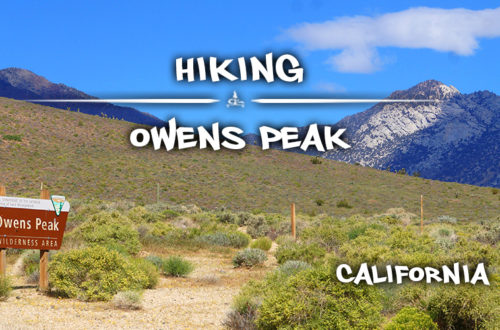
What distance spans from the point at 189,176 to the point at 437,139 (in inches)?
5416

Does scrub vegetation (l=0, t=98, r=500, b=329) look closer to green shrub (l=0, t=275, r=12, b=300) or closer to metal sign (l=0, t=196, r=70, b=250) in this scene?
green shrub (l=0, t=275, r=12, b=300)

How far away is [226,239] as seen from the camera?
22.8 m

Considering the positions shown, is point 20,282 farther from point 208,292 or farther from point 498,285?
point 498,285

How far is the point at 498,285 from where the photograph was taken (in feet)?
30.2

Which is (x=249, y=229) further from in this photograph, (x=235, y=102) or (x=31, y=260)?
(x=235, y=102)

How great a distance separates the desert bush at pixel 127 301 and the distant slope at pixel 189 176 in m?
36.5

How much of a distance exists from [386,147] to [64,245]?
167 meters

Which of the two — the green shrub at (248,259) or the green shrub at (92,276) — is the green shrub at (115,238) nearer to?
the green shrub at (248,259)

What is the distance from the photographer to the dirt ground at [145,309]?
9.79m

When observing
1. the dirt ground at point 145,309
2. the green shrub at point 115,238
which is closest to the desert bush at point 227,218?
the green shrub at point 115,238

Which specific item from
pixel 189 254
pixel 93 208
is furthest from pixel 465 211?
pixel 189 254

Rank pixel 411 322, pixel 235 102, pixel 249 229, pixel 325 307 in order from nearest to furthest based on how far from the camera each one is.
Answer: pixel 411 322 < pixel 325 307 < pixel 235 102 < pixel 249 229

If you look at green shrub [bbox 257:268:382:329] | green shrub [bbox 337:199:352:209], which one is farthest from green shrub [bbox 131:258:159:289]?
green shrub [bbox 337:199:352:209]

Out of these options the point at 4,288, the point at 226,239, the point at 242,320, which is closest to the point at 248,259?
the point at 226,239
